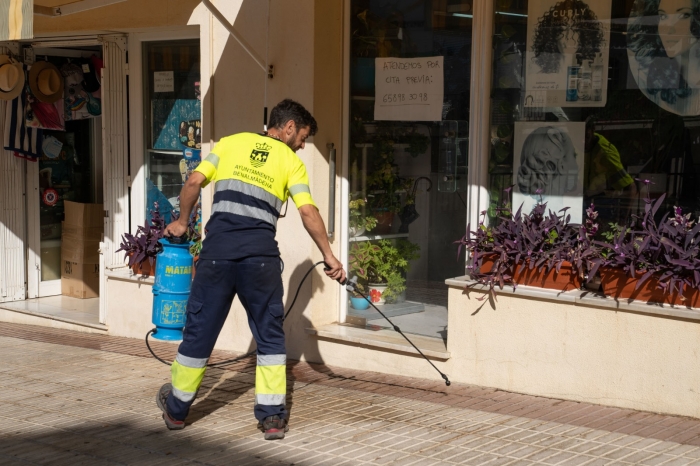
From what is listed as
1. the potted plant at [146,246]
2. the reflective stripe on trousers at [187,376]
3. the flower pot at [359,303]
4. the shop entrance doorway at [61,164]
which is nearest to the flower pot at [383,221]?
the flower pot at [359,303]

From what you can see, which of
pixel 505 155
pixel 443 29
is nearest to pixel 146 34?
pixel 443 29

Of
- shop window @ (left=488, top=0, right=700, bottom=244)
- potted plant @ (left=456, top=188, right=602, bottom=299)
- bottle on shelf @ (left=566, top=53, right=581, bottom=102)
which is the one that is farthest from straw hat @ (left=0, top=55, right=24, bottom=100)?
bottle on shelf @ (left=566, top=53, right=581, bottom=102)

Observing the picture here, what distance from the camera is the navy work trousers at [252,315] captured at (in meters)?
5.41

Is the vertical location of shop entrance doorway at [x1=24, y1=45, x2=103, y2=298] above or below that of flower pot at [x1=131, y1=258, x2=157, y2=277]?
above

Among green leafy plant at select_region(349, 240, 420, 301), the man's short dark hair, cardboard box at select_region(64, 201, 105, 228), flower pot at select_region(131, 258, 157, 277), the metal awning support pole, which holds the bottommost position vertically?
flower pot at select_region(131, 258, 157, 277)

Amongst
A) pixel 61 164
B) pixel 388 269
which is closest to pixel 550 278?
pixel 388 269

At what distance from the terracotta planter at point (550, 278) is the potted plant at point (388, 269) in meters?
1.48

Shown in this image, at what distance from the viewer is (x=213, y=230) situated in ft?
18.0

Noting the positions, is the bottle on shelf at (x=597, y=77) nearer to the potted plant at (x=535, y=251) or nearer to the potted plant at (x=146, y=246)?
the potted plant at (x=535, y=251)

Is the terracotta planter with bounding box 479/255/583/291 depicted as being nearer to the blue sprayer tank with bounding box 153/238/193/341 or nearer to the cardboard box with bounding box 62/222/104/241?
the blue sprayer tank with bounding box 153/238/193/341

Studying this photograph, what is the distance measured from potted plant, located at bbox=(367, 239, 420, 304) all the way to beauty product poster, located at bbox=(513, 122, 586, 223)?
120 cm

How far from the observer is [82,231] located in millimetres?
10188

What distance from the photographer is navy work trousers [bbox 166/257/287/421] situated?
541cm

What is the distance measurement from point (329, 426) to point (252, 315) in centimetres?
85
